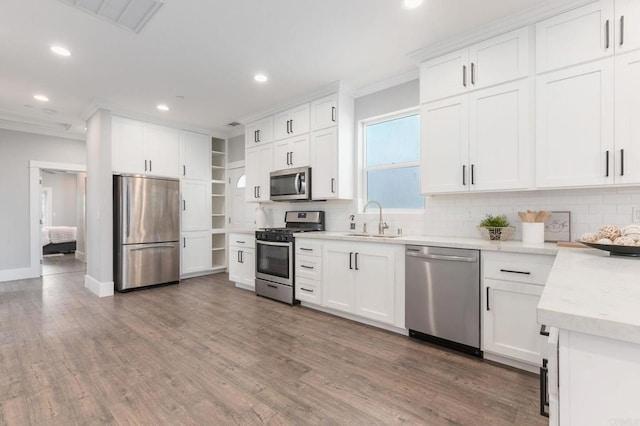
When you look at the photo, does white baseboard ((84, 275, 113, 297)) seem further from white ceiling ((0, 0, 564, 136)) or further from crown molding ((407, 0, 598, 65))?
crown molding ((407, 0, 598, 65))

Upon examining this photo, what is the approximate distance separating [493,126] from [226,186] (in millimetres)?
5006

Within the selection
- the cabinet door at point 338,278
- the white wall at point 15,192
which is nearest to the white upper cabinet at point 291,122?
the cabinet door at point 338,278

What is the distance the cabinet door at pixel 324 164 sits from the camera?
3.86 metres

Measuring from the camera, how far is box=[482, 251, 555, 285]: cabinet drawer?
214cm

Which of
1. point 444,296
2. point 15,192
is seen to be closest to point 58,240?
point 15,192

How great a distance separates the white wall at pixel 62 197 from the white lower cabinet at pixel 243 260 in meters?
8.31

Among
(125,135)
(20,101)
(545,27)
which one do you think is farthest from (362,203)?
(20,101)

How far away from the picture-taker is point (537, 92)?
7.87ft

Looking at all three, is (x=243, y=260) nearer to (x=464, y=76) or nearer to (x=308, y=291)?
(x=308, y=291)

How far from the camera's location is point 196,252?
5715 millimetres

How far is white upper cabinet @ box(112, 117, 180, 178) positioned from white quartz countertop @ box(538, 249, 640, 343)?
216 inches

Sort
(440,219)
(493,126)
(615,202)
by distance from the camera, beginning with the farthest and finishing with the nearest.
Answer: (440,219) → (493,126) → (615,202)

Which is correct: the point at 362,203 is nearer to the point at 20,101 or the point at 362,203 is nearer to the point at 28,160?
the point at 20,101

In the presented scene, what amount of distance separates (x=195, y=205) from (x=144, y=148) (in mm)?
1287
